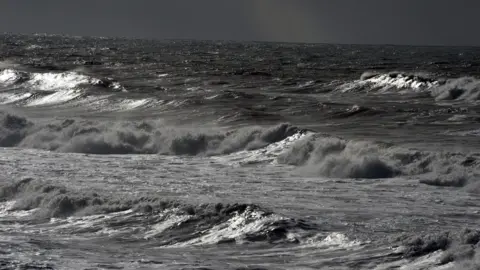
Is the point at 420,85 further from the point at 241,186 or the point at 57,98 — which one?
the point at 241,186

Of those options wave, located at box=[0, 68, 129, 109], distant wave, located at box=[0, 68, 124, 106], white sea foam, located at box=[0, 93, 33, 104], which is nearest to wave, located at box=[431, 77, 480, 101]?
wave, located at box=[0, 68, 129, 109]

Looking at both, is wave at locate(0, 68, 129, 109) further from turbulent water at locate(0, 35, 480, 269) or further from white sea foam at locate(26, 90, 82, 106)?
turbulent water at locate(0, 35, 480, 269)

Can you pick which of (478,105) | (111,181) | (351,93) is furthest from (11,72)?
(111,181)

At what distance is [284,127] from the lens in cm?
2689

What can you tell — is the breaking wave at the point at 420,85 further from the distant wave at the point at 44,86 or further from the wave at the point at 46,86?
the distant wave at the point at 44,86

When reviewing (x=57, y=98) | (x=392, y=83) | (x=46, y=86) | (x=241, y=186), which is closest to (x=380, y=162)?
(x=241, y=186)

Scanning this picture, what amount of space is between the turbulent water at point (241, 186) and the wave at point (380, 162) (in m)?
0.05

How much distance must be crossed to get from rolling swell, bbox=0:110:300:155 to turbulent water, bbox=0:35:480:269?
0.07 meters

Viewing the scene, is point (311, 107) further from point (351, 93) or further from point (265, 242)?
point (265, 242)

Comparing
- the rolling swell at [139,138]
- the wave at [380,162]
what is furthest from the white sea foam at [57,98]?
the wave at [380,162]

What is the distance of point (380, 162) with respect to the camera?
66.6 feet

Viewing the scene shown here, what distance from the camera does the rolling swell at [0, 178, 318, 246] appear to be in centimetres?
1352

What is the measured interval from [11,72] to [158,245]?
49.3m

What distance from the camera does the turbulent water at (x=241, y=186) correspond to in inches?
483
